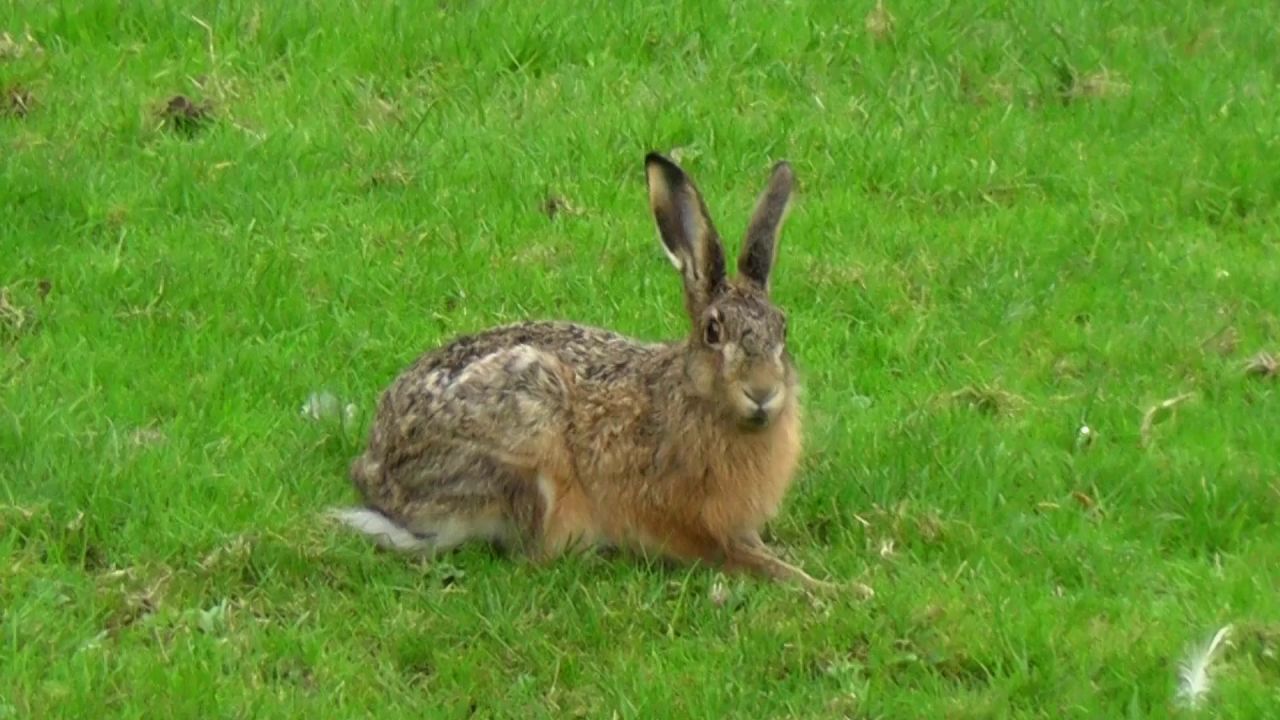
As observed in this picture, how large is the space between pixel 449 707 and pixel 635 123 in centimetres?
445

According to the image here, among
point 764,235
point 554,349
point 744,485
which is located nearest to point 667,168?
point 764,235

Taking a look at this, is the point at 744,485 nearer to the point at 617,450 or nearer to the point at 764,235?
the point at 617,450

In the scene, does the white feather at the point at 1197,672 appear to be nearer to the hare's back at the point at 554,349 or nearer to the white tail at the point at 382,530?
the hare's back at the point at 554,349

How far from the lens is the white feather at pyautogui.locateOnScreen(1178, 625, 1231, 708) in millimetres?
6328

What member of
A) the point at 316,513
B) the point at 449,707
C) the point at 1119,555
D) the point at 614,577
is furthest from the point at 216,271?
the point at 1119,555

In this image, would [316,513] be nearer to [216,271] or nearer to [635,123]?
[216,271]

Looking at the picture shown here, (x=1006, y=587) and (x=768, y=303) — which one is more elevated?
(x=768, y=303)

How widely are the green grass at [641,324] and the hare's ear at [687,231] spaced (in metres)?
0.85

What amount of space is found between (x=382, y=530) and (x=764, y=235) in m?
1.53

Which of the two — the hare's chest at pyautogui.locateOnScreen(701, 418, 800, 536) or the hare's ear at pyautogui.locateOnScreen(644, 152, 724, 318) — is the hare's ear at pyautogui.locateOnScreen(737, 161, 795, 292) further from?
the hare's chest at pyautogui.locateOnScreen(701, 418, 800, 536)

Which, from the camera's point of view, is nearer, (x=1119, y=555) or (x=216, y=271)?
(x=1119, y=555)

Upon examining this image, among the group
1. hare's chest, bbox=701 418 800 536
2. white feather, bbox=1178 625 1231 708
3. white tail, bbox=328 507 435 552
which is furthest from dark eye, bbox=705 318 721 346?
white feather, bbox=1178 625 1231 708

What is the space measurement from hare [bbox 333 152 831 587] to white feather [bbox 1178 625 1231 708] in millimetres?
1382

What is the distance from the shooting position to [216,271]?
9.16 metres
